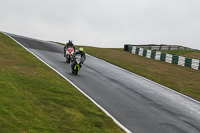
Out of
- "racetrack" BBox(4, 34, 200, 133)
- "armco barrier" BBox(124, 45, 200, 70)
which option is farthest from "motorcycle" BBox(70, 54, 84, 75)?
"armco barrier" BBox(124, 45, 200, 70)

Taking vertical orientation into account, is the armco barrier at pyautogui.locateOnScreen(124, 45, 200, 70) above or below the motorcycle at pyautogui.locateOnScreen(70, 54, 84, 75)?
below

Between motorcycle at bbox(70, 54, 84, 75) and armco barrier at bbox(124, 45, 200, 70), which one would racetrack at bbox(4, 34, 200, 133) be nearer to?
motorcycle at bbox(70, 54, 84, 75)

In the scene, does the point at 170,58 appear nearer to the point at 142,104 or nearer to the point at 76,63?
the point at 76,63

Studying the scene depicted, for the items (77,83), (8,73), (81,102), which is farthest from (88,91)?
(8,73)

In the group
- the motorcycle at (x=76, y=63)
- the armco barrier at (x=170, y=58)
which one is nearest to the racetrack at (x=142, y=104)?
the motorcycle at (x=76, y=63)

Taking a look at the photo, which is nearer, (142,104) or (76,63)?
(142,104)

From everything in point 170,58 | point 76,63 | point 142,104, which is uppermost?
point 76,63

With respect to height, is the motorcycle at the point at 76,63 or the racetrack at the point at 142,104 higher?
the motorcycle at the point at 76,63

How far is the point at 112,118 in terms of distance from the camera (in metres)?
9.88

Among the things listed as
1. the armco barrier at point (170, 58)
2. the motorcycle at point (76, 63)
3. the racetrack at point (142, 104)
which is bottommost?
the racetrack at point (142, 104)

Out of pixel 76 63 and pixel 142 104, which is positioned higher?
pixel 76 63

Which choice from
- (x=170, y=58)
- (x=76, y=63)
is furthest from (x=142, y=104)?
(x=170, y=58)

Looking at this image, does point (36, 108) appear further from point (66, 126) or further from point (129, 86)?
point (129, 86)

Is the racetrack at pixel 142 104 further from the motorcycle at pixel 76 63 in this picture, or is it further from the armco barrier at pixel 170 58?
the armco barrier at pixel 170 58
